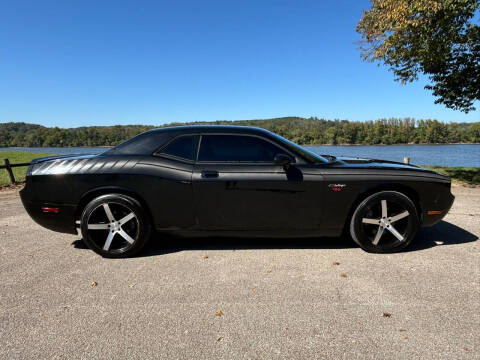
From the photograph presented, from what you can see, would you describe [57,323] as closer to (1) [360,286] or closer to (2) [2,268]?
(2) [2,268]

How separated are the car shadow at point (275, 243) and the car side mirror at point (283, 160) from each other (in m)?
1.12

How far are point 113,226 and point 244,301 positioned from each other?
1822mm

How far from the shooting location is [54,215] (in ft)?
9.95

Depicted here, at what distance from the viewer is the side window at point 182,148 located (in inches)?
120

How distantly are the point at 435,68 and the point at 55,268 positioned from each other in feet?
41.4

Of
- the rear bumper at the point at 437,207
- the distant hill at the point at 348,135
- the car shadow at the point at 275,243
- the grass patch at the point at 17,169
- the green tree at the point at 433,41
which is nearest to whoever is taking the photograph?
the rear bumper at the point at 437,207

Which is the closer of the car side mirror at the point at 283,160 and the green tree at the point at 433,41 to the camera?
the car side mirror at the point at 283,160

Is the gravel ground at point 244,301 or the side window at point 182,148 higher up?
the side window at point 182,148

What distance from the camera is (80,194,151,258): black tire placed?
296cm

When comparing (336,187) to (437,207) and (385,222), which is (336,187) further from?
(437,207)

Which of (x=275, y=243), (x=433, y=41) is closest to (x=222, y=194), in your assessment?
(x=275, y=243)

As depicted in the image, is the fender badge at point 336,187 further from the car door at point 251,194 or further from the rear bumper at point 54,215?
the rear bumper at point 54,215

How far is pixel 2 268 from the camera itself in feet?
9.34

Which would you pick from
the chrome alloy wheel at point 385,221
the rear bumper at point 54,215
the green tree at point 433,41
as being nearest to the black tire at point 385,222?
the chrome alloy wheel at point 385,221
